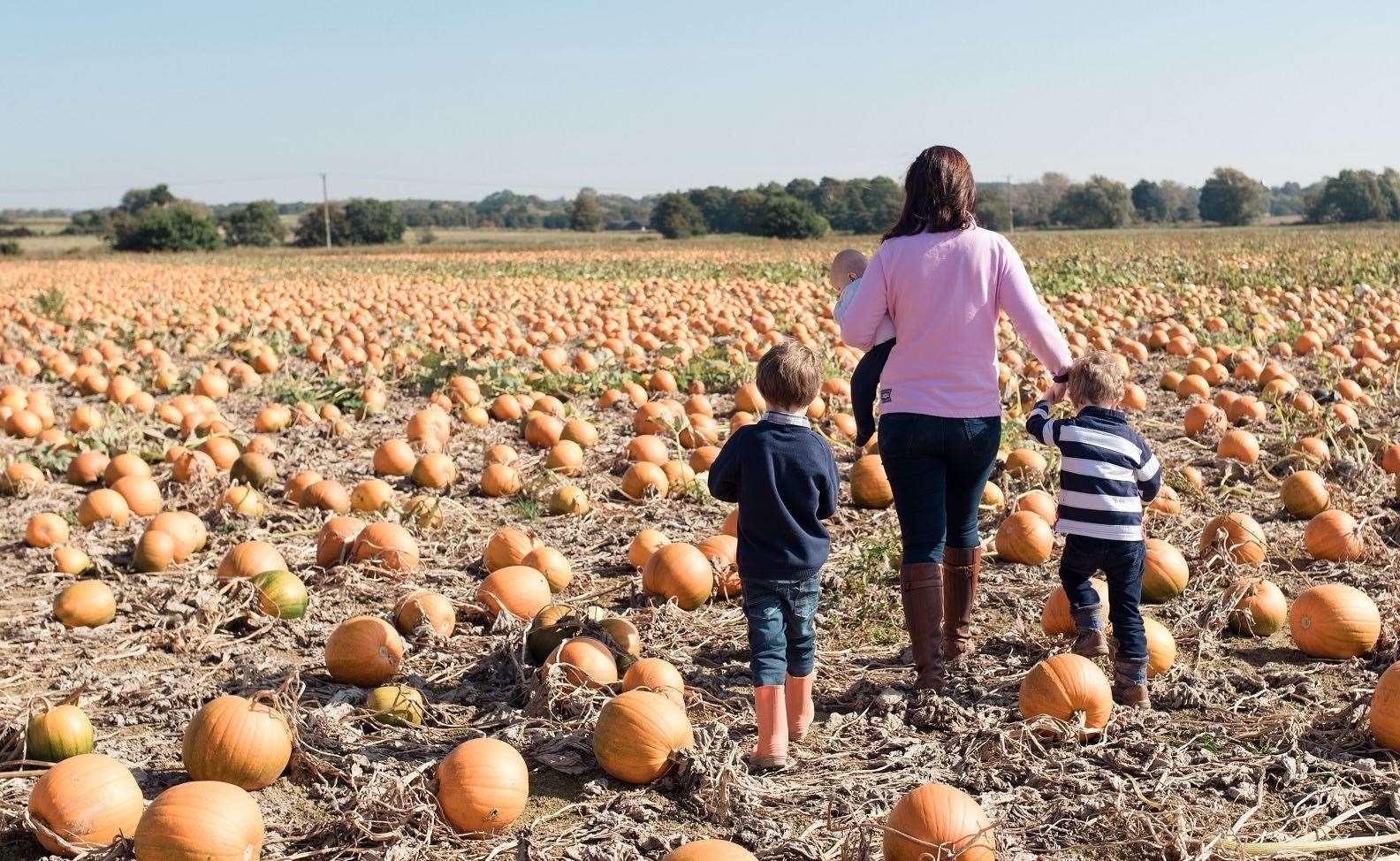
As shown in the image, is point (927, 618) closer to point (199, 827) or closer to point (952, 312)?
point (952, 312)

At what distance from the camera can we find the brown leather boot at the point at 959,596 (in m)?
4.86

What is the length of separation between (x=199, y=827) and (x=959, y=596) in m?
2.89

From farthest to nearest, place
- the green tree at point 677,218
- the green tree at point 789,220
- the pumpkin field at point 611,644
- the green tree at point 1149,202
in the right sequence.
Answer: the green tree at point 1149,202, the green tree at point 677,218, the green tree at point 789,220, the pumpkin field at point 611,644

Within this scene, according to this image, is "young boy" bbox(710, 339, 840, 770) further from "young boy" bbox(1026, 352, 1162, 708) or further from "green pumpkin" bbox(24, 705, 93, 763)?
"green pumpkin" bbox(24, 705, 93, 763)

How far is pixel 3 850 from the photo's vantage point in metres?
3.58

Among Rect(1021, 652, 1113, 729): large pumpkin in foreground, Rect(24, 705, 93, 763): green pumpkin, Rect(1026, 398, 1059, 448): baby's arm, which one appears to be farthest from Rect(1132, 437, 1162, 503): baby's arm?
Rect(24, 705, 93, 763): green pumpkin

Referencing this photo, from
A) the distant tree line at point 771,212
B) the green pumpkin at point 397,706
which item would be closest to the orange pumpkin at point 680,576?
the green pumpkin at point 397,706

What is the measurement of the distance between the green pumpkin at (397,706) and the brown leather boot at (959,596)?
2.07m

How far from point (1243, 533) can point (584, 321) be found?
41.1ft

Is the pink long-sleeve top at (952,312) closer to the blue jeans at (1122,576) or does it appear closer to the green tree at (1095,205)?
the blue jeans at (1122,576)

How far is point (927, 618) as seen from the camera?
15.0 feet

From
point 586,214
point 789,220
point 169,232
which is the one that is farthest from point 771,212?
point 169,232

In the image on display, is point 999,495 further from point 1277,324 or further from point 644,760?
point 1277,324

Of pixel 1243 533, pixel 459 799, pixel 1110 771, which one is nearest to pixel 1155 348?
pixel 1243 533
